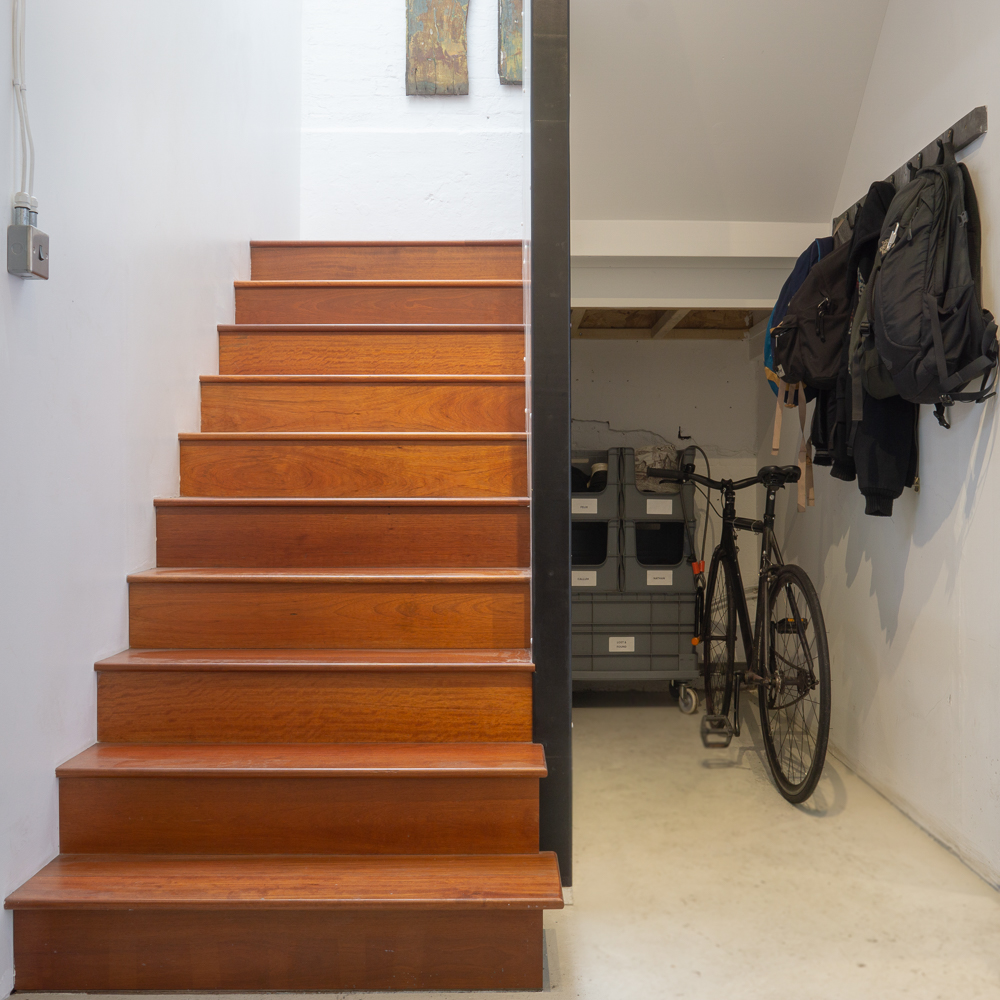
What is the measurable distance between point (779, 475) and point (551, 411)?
1247 mm

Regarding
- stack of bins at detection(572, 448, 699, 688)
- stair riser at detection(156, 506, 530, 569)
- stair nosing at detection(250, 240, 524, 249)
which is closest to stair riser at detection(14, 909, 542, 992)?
stair riser at detection(156, 506, 530, 569)

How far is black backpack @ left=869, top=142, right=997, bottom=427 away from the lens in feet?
5.66

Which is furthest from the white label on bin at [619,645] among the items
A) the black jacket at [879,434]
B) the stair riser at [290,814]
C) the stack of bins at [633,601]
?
the stair riser at [290,814]

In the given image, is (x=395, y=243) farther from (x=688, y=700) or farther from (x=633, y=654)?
(x=688, y=700)

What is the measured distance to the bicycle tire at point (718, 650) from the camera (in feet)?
9.33

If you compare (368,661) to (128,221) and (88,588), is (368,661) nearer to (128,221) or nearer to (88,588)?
(88,588)

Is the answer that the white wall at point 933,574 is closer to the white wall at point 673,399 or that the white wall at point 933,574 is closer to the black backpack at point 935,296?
the black backpack at point 935,296

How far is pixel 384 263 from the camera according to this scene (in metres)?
2.76

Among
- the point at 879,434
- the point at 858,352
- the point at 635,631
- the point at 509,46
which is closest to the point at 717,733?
the point at 635,631

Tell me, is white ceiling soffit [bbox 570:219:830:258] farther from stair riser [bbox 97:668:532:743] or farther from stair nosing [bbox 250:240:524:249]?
stair riser [bbox 97:668:532:743]

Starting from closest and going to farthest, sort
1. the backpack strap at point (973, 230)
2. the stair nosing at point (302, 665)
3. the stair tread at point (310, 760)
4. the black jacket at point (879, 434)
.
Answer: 1. the stair tread at point (310, 760)
2. the stair nosing at point (302, 665)
3. the backpack strap at point (973, 230)
4. the black jacket at point (879, 434)

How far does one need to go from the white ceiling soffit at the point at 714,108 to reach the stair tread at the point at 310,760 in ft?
6.35

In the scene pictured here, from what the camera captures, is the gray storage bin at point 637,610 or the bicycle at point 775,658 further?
the gray storage bin at point 637,610

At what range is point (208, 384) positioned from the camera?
219 centimetres
